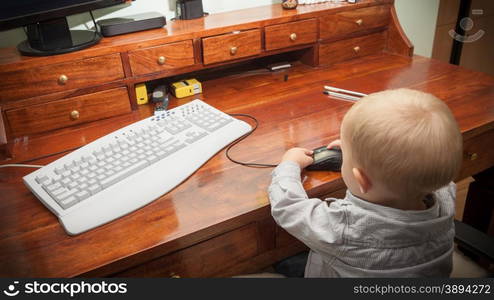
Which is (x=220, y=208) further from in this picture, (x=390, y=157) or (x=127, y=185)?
(x=390, y=157)

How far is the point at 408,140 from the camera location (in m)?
0.62

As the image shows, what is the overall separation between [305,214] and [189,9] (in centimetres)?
91

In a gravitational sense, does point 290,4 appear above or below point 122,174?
above

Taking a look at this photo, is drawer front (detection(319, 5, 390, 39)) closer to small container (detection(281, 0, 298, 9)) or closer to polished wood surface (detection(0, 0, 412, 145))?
polished wood surface (detection(0, 0, 412, 145))

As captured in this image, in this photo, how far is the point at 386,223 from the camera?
2.28 ft

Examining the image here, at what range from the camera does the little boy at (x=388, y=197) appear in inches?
24.8

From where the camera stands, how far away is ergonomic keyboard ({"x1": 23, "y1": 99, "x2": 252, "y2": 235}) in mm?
798

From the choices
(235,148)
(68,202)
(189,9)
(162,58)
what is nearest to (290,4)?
(189,9)

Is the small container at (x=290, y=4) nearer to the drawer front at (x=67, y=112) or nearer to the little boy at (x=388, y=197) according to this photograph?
the drawer front at (x=67, y=112)

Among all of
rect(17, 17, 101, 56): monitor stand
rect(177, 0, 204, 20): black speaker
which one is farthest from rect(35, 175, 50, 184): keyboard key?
rect(177, 0, 204, 20): black speaker

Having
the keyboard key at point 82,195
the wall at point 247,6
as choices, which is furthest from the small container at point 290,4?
the keyboard key at point 82,195

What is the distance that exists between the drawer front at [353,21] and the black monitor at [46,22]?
757mm

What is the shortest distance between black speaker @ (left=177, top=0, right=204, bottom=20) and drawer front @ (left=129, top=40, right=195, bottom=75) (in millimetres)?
190

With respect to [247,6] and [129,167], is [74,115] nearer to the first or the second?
[129,167]
